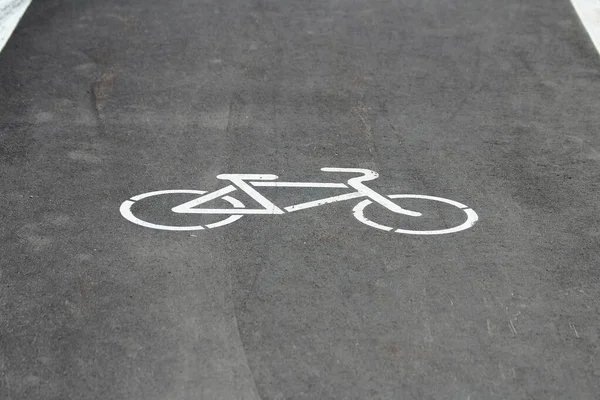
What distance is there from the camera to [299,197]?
934 centimetres

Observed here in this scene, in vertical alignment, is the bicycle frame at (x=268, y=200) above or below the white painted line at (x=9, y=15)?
below

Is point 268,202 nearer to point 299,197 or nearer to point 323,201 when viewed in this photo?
point 299,197

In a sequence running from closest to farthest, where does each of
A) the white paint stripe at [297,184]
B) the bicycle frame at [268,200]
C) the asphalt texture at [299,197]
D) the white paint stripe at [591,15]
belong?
the asphalt texture at [299,197] → the bicycle frame at [268,200] → the white paint stripe at [297,184] → the white paint stripe at [591,15]

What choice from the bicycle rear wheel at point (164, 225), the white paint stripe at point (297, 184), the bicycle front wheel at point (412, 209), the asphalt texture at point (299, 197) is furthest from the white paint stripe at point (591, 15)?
the bicycle rear wheel at point (164, 225)

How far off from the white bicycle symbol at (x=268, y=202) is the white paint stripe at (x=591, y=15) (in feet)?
17.9

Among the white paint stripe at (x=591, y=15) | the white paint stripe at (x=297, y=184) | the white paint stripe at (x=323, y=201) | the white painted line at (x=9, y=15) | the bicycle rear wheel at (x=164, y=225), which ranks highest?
the white paint stripe at (x=591, y=15)

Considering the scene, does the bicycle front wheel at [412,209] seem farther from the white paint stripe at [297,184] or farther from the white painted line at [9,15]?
the white painted line at [9,15]

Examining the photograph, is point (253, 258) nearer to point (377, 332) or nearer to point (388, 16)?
point (377, 332)

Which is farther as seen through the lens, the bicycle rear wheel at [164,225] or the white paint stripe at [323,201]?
the white paint stripe at [323,201]

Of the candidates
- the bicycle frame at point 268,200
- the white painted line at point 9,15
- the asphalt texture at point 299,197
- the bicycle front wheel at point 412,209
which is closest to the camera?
the asphalt texture at point 299,197

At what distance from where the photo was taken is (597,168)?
10039 mm

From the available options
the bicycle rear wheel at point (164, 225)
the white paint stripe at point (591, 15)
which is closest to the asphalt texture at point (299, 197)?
the bicycle rear wheel at point (164, 225)

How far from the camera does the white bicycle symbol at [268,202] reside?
8.88 meters

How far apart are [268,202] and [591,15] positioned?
7.67 meters
